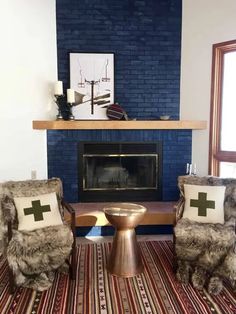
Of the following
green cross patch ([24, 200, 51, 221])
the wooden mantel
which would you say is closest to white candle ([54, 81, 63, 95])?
the wooden mantel

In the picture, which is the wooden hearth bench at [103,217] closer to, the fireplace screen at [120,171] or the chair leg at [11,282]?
the fireplace screen at [120,171]

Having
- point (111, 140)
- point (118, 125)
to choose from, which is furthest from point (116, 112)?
point (111, 140)

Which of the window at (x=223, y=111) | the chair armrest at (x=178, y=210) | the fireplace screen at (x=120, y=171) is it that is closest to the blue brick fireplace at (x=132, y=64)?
the fireplace screen at (x=120, y=171)

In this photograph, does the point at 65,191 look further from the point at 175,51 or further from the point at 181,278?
the point at 175,51

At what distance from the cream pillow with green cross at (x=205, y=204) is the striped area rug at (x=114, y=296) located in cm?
56

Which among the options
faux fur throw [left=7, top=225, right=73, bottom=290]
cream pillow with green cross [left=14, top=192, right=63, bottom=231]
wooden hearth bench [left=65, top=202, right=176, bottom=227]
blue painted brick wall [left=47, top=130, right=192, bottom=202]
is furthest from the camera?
blue painted brick wall [left=47, top=130, right=192, bottom=202]

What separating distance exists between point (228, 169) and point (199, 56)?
1442 millimetres

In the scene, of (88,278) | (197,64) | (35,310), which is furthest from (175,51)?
(35,310)

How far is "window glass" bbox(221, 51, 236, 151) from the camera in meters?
3.40

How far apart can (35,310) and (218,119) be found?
2.81 m

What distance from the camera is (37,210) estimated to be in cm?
252

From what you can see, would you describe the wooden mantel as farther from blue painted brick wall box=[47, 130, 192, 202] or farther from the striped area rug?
the striped area rug

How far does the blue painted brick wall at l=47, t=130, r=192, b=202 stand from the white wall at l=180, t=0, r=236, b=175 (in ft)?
0.65

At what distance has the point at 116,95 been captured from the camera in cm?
371
